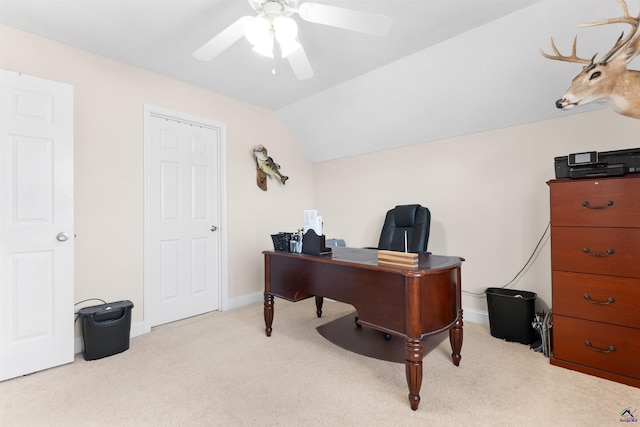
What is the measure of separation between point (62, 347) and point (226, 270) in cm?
153

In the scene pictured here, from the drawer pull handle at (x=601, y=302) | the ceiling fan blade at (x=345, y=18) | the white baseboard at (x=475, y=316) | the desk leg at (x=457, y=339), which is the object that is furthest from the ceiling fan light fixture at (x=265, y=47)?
the white baseboard at (x=475, y=316)

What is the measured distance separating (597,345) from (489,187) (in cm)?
149

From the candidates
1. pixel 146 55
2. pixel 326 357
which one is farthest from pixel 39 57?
pixel 326 357

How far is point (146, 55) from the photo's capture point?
8.54ft

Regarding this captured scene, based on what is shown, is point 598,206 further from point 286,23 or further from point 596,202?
point 286,23

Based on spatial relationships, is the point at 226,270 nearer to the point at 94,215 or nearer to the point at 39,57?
the point at 94,215

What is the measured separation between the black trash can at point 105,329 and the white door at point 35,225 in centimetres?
11

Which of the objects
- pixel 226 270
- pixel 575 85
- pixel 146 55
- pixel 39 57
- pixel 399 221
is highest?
pixel 146 55

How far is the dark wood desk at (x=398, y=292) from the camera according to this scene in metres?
1.64

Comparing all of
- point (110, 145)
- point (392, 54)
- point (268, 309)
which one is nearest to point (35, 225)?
point (110, 145)

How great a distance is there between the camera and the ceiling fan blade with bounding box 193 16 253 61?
1.65m

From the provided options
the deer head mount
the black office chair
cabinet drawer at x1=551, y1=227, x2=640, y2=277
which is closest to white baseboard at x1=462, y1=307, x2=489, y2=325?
the black office chair

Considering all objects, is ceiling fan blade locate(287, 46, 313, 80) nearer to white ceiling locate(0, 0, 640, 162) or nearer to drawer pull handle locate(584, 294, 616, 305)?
white ceiling locate(0, 0, 640, 162)

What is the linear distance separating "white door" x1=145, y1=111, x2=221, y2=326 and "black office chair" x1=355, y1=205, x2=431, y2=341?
179 cm
